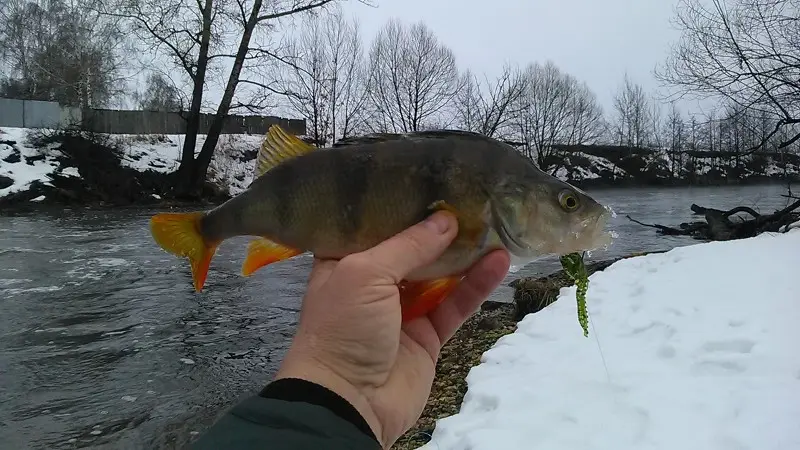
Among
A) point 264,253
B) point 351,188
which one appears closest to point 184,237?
point 264,253

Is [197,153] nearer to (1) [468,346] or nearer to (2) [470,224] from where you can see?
(1) [468,346]

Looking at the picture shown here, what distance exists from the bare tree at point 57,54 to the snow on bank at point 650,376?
3304 cm

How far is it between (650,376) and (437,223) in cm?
382

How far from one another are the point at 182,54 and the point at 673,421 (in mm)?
26405

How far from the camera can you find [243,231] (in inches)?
90.0

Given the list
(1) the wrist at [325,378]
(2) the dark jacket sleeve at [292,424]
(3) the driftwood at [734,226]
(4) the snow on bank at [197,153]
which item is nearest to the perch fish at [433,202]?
(1) the wrist at [325,378]

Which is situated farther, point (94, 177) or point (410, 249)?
point (94, 177)

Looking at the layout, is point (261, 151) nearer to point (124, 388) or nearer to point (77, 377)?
point (124, 388)

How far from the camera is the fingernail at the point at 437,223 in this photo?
1.98 meters

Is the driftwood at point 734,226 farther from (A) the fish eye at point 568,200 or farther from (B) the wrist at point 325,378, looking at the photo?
(B) the wrist at point 325,378

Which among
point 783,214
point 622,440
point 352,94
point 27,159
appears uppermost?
point 352,94

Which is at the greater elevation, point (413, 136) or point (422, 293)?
point (413, 136)

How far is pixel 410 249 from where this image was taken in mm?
1928

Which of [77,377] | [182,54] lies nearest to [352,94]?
[182,54]
